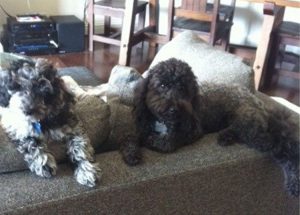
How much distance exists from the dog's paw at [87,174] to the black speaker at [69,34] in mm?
3087

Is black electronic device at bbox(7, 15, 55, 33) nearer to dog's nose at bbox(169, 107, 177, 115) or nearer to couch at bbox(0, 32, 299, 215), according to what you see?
couch at bbox(0, 32, 299, 215)

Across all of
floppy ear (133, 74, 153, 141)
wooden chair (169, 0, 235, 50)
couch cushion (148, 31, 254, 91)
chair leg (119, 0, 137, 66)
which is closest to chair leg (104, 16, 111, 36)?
chair leg (119, 0, 137, 66)

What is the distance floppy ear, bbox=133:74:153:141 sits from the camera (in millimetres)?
1575

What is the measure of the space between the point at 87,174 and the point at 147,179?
0.21m

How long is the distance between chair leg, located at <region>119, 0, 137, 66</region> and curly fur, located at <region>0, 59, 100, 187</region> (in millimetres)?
2470

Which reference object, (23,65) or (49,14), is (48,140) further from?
(49,14)

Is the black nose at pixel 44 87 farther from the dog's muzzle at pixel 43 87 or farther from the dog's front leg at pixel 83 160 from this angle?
the dog's front leg at pixel 83 160

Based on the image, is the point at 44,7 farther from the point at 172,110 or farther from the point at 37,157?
the point at 37,157

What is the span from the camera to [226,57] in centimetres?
189

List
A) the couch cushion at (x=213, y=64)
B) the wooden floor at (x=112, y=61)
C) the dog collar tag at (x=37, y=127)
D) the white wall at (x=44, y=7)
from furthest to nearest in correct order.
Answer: the white wall at (x=44, y=7) → the wooden floor at (x=112, y=61) → the couch cushion at (x=213, y=64) → the dog collar tag at (x=37, y=127)

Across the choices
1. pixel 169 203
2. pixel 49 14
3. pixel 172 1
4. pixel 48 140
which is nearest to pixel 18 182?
pixel 48 140

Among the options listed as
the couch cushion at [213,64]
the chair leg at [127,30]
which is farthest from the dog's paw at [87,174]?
the chair leg at [127,30]

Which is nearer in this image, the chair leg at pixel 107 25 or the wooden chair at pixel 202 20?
the wooden chair at pixel 202 20

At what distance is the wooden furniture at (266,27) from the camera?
306 cm
